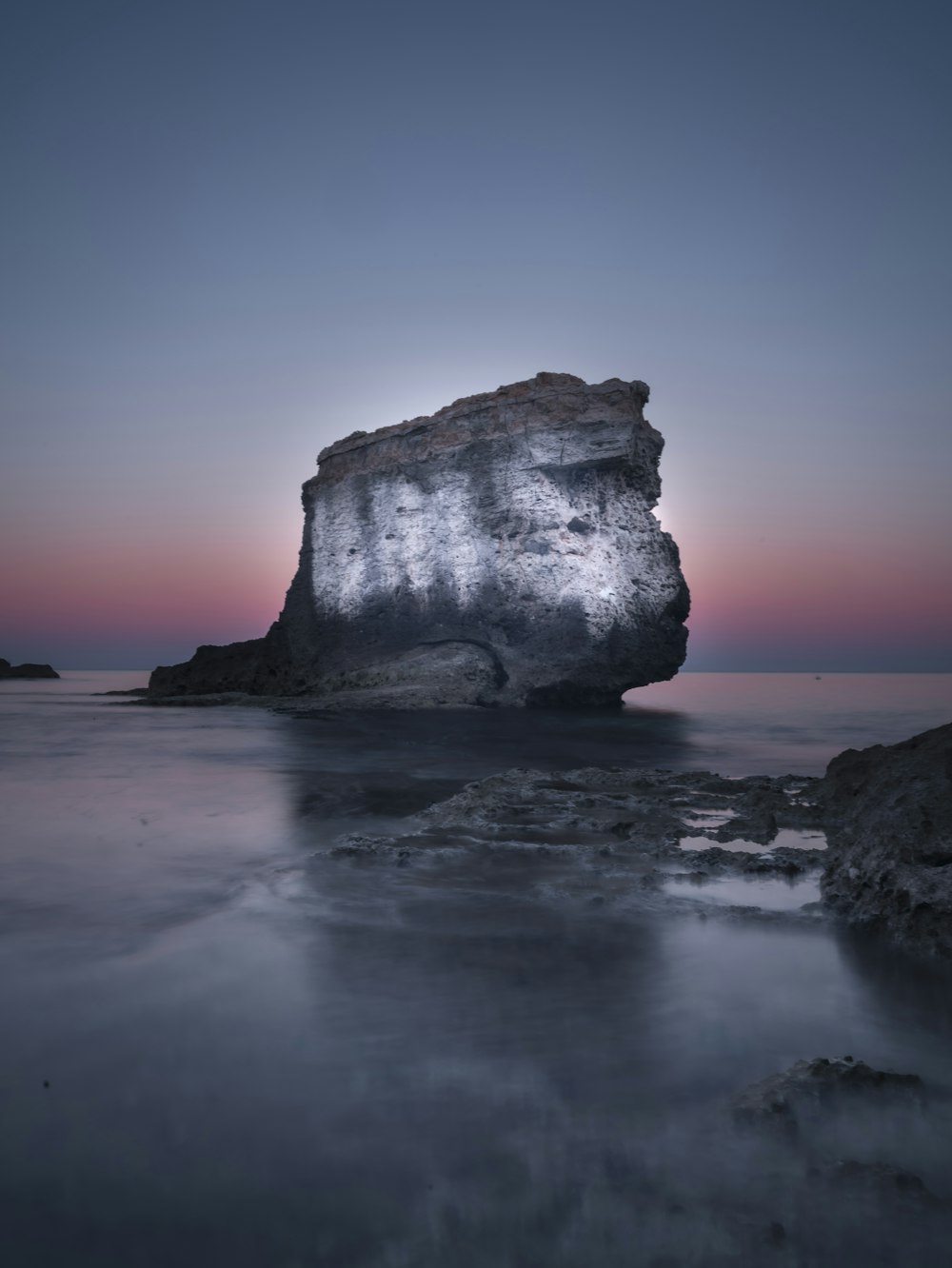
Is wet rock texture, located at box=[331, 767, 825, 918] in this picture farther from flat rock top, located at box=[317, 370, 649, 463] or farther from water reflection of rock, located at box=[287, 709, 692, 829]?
flat rock top, located at box=[317, 370, 649, 463]

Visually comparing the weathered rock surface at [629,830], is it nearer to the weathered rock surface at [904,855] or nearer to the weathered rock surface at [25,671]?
the weathered rock surface at [904,855]

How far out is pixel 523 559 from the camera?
73.1 ft

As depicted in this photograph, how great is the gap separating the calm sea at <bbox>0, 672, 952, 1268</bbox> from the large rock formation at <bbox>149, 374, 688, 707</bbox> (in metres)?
16.8

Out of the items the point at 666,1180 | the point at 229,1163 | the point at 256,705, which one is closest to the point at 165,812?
the point at 229,1163

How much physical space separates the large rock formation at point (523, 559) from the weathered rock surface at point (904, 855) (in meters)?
16.6

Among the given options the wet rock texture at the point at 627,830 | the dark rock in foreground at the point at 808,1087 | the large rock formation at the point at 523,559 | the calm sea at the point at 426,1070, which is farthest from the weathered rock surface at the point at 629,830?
the large rock formation at the point at 523,559

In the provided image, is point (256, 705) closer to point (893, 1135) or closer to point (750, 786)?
point (750, 786)

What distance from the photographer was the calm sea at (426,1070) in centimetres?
141

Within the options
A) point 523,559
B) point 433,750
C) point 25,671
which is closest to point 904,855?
point 433,750

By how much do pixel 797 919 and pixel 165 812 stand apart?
494 cm

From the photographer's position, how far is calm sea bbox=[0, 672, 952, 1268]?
1407 mm

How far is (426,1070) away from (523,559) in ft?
67.6

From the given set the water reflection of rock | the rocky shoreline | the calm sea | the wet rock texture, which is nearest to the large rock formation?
the water reflection of rock

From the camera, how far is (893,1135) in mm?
1685
